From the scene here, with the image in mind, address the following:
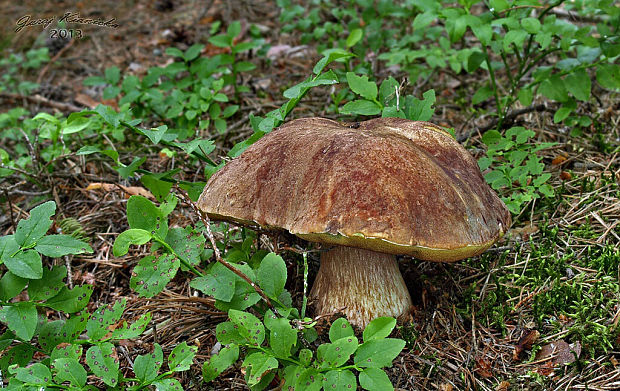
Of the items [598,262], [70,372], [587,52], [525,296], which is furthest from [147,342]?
[587,52]

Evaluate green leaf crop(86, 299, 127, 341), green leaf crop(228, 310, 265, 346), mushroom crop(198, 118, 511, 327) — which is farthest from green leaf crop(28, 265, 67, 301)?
green leaf crop(228, 310, 265, 346)

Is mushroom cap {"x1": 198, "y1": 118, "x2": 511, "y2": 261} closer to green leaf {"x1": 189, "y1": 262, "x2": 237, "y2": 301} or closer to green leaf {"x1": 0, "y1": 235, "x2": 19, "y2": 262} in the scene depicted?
green leaf {"x1": 189, "y1": 262, "x2": 237, "y2": 301}

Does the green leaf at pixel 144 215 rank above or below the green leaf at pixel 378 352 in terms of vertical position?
above

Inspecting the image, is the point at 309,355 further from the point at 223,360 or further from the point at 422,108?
the point at 422,108

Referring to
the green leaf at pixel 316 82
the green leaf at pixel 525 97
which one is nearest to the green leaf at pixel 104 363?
the green leaf at pixel 316 82

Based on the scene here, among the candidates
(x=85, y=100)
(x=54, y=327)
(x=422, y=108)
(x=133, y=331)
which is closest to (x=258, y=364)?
(x=133, y=331)

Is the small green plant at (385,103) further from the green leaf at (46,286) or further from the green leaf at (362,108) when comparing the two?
the green leaf at (46,286)
